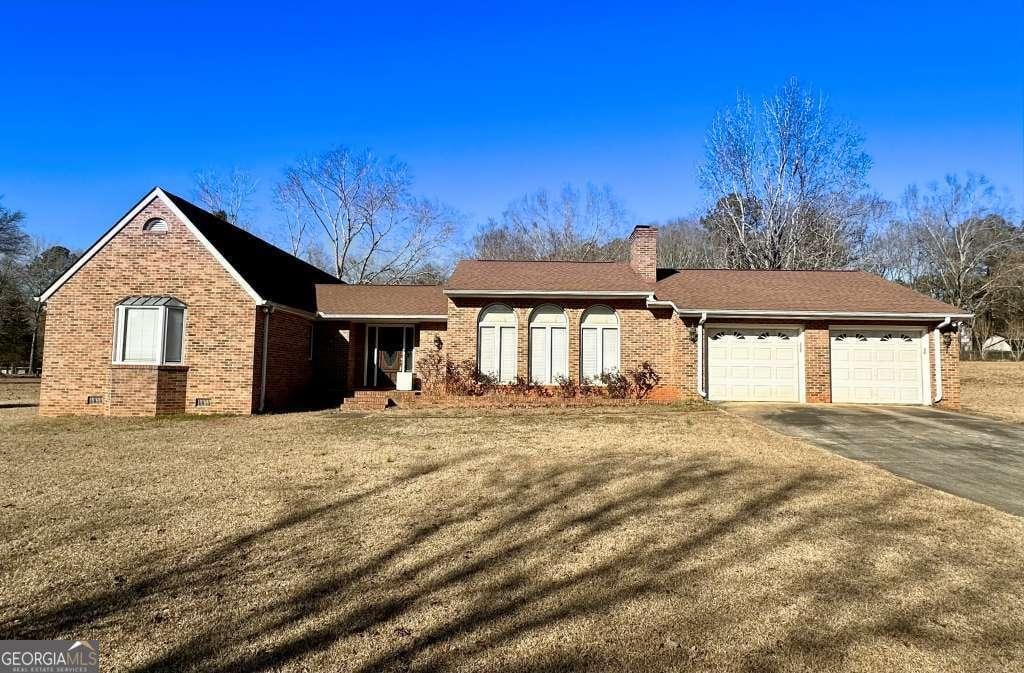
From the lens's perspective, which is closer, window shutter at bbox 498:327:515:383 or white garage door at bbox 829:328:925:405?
white garage door at bbox 829:328:925:405

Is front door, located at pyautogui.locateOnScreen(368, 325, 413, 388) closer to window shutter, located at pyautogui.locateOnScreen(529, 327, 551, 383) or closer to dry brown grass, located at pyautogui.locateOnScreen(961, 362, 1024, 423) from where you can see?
window shutter, located at pyautogui.locateOnScreen(529, 327, 551, 383)

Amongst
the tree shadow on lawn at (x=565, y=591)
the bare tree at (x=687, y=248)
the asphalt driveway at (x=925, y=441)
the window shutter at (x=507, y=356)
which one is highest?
the bare tree at (x=687, y=248)

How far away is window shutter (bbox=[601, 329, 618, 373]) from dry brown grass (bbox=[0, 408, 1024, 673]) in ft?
26.1

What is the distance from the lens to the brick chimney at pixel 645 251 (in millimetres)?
18125

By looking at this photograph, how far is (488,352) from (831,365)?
9857 millimetres

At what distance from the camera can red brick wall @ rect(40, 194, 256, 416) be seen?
48.2 ft

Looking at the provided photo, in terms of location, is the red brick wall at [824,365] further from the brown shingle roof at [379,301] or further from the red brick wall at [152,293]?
the red brick wall at [152,293]

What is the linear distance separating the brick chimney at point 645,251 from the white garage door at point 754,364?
301 cm

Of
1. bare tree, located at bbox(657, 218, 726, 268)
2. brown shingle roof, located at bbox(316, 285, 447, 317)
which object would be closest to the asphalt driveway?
brown shingle roof, located at bbox(316, 285, 447, 317)

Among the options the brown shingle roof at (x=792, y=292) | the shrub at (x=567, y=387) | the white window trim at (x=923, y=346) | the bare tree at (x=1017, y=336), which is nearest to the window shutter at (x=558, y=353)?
the shrub at (x=567, y=387)

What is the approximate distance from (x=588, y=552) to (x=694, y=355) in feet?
39.3

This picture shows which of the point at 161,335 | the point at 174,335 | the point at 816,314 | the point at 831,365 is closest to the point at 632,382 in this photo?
the point at 816,314

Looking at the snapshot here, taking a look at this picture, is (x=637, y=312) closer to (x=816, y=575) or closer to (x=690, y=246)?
(x=816, y=575)

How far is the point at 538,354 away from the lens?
16703 mm
